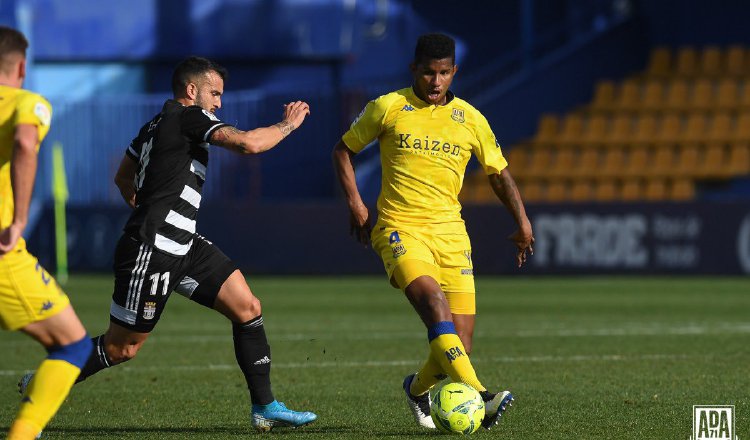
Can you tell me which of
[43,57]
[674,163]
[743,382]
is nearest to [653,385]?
[743,382]

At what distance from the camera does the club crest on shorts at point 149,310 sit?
7.09 m

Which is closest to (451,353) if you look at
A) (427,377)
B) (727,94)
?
(427,377)

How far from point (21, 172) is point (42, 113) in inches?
10.9

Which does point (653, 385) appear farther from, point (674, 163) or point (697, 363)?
point (674, 163)

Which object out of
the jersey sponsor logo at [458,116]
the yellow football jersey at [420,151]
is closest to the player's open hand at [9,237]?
the yellow football jersey at [420,151]

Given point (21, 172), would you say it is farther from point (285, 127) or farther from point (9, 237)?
point (285, 127)

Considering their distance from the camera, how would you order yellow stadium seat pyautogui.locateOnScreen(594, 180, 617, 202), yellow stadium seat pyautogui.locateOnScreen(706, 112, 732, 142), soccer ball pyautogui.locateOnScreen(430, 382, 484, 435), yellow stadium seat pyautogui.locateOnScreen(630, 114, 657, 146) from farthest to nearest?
yellow stadium seat pyautogui.locateOnScreen(630, 114, 657, 146), yellow stadium seat pyautogui.locateOnScreen(594, 180, 617, 202), yellow stadium seat pyautogui.locateOnScreen(706, 112, 732, 142), soccer ball pyautogui.locateOnScreen(430, 382, 484, 435)

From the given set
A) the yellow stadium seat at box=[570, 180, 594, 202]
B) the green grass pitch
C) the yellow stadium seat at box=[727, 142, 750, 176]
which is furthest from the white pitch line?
the yellow stadium seat at box=[570, 180, 594, 202]

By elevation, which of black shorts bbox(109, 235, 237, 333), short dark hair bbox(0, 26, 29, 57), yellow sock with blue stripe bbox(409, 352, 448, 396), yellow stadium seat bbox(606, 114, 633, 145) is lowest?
yellow sock with blue stripe bbox(409, 352, 448, 396)

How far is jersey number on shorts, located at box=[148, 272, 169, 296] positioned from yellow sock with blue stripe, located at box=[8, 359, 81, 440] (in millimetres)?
1212

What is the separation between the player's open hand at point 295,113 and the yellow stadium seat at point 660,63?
21.3 m

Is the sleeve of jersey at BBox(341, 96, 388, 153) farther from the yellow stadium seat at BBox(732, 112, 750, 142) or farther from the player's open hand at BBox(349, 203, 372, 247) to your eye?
the yellow stadium seat at BBox(732, 112, 750, 142)

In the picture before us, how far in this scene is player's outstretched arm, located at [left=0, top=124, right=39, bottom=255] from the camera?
553cm

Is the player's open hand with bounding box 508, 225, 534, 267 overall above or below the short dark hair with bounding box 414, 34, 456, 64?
below
